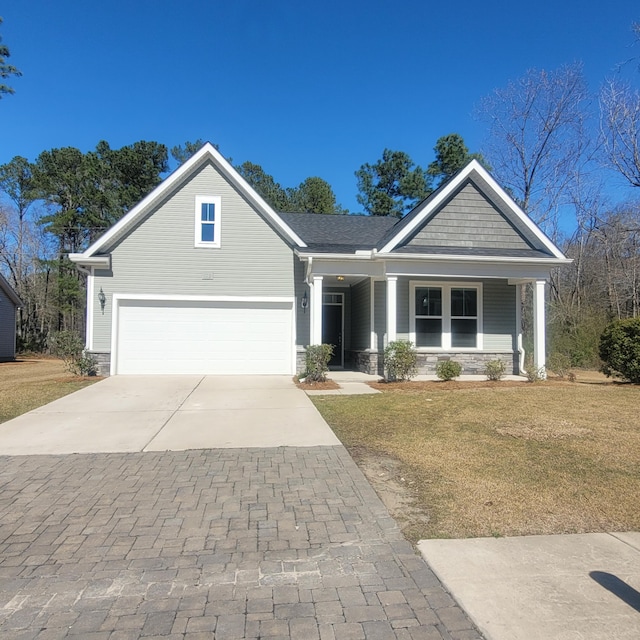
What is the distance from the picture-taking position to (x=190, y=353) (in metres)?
14.9

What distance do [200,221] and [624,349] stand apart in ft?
40.8

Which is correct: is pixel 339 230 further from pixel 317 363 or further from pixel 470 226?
pixel 317 363

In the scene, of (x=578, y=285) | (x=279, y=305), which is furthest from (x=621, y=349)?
(x=578, y=285)

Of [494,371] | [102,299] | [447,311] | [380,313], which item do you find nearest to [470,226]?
[447,311]

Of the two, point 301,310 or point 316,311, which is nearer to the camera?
point 316,311

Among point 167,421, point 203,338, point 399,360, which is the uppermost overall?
point 203,338

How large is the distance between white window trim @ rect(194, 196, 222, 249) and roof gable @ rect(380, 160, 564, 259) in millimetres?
5318

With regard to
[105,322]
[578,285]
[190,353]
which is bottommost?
[190,353]

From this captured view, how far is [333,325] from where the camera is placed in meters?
17.0

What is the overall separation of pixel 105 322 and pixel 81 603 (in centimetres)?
1303

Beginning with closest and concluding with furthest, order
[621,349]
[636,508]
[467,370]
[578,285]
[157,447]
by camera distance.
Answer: [636,508] < [157,447] < [621,349] < [467,370] < [578,285]

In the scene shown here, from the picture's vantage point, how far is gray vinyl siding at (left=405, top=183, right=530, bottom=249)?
14461 millimetres

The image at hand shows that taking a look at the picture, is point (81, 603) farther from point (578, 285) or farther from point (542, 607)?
point (578, 285)

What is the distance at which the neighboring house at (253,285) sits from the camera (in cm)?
1453
